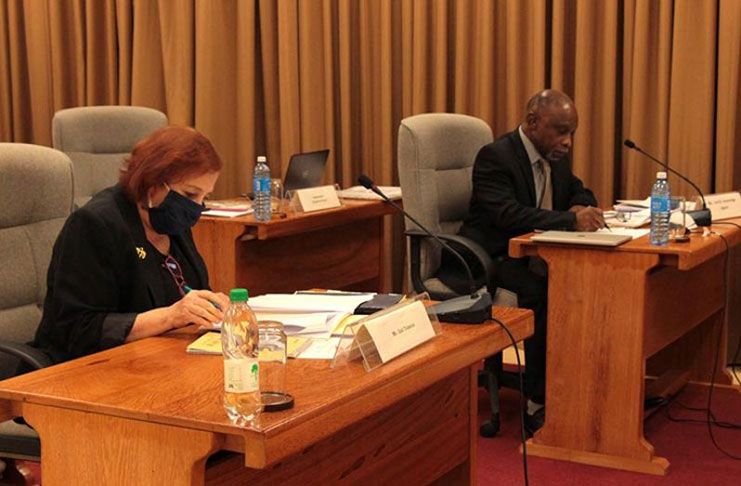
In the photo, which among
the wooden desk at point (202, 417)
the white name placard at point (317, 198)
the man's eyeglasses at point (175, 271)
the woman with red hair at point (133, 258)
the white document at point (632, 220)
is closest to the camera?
the wooden desk at point (202, 417)

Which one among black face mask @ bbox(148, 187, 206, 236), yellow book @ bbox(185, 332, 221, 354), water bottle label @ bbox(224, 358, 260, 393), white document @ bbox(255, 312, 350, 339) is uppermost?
black face mask @ bbox(148, 187, 206, 236)

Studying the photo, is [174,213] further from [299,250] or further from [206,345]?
[299,250]

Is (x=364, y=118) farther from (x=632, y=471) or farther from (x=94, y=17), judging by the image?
(x=632, y=471)

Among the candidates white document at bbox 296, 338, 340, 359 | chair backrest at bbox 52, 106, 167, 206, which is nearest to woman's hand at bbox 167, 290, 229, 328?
white document at bbox 296, 338, 340, 359

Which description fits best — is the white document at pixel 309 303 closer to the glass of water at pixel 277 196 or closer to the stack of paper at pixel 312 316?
the stack of paper at pixel 312 316

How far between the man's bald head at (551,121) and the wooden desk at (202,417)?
1.90 meters

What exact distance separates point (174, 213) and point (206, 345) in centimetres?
48

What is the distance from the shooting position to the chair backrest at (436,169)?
13.4 feet

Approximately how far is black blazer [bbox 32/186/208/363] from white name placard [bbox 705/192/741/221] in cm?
246

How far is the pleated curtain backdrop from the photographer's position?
4789 mm

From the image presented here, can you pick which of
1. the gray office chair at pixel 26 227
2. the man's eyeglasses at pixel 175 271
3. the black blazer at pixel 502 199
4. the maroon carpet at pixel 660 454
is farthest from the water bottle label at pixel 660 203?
the gray office chair at pixel 26 227

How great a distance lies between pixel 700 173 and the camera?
15.7ft

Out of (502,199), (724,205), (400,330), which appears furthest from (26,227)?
(724,205)

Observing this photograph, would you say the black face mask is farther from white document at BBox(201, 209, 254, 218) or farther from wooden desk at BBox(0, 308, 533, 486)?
white document at BBox(201, 209, 254, 218)
